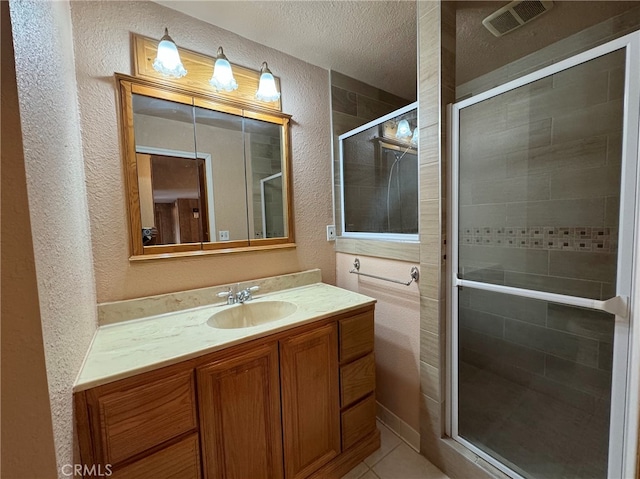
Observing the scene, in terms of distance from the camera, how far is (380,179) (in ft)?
6.27

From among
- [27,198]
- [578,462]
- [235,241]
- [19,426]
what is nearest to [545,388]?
[578,462]

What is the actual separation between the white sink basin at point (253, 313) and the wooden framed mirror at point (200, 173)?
0.34 meters

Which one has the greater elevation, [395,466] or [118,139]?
[118,139]

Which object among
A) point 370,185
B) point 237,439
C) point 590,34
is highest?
point 590,34

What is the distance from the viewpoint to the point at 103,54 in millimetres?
1149

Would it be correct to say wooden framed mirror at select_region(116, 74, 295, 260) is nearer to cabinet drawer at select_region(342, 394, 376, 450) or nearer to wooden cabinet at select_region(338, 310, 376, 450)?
wooden cabinet at select_region(338, 310, 376, 450)

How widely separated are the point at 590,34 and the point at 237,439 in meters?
2.64

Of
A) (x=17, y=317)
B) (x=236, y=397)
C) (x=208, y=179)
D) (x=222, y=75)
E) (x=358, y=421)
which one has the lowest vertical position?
(x=358, y=421)

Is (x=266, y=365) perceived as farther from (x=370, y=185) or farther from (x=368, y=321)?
(x=370, y=185)

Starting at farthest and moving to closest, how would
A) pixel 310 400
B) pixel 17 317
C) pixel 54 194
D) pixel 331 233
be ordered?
pixel 331 233
pixel 310 400
pixel 54 194
pixel 17 317

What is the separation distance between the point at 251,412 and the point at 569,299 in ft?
4.22

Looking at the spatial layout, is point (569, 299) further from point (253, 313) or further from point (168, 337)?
point (168, 337)

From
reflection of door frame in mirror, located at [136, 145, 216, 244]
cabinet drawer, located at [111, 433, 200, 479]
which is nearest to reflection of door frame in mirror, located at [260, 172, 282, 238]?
reflection of door frame in mirror, located at [136, 145, 216, 244]

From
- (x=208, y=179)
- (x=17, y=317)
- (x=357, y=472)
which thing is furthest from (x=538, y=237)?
(x=17, y=317)
